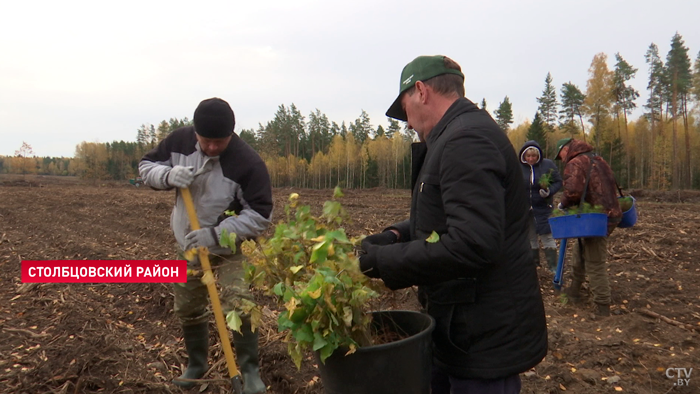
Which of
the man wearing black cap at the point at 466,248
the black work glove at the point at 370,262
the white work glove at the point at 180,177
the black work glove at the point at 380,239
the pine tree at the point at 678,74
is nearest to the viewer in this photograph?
the man wearing black cap at the point at 466,248

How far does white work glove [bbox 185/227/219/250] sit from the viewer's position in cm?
294

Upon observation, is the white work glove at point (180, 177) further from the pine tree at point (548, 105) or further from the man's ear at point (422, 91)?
the pine tree at point (548, 105)

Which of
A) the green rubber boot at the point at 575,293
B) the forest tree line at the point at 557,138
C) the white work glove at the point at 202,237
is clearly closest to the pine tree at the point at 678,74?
the forest tree line at the point at 557,138

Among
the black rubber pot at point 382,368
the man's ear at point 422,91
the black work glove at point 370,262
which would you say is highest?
the man's ear at point 422,91

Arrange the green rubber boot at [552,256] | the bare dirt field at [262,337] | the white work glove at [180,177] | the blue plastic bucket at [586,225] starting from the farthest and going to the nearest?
the green rubber boot at [552,256] → the blue plastic bucket at [586,225] → the bare dirt field at [262,337] → the white work glove at [180,177]

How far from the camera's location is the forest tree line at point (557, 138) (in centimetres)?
3400

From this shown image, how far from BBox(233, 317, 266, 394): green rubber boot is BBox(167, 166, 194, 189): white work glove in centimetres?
107

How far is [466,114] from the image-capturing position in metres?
1.66

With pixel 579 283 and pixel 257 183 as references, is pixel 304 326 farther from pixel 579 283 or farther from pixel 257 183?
pixel 579 283

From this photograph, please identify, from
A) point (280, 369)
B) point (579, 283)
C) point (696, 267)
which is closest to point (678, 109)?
point (696, 267)

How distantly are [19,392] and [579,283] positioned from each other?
5.32 m

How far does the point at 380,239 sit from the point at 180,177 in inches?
62.5

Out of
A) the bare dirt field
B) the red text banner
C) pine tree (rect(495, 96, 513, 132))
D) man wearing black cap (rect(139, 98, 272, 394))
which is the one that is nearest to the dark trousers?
the bare dirt field

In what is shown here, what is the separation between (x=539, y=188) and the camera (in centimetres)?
621
